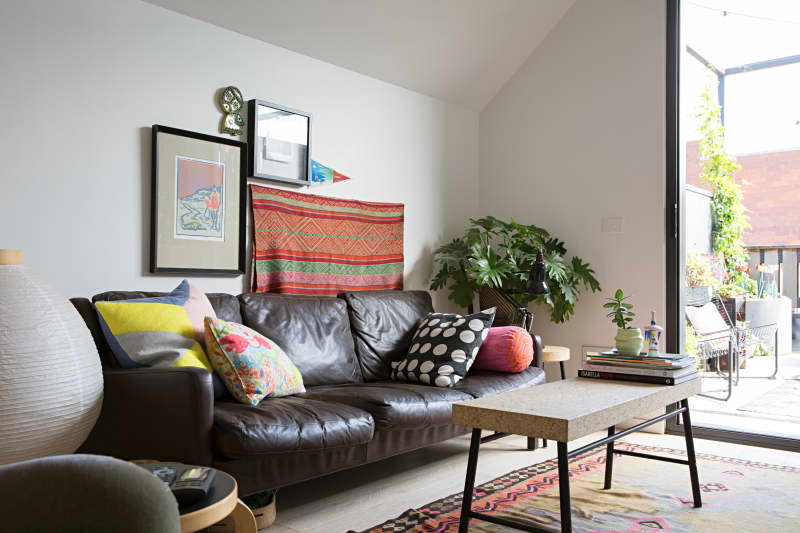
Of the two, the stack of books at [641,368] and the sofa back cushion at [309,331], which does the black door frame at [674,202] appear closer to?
the stack of books at [641,368]

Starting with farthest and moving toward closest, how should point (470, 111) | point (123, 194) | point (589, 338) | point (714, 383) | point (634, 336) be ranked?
1. point (470, 111)
2. point (589, 338)
3. point (714, 383)
4. point (123, 194)
5. point (634, 336)

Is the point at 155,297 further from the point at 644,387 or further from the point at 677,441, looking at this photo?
the point at 677,441

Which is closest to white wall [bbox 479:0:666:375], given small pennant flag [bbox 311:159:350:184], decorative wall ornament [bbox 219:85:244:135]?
small pennant flag [bbox 311:159:350:184]

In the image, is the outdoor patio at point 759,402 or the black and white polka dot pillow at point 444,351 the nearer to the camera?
the black and white polka dot pillow at point 444,351

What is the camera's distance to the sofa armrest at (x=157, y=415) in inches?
83.7

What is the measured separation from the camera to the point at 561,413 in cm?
192

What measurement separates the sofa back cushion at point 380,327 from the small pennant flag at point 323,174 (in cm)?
67

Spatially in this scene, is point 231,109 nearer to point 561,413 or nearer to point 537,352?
point 537,352

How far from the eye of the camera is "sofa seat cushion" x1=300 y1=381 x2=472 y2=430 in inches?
106

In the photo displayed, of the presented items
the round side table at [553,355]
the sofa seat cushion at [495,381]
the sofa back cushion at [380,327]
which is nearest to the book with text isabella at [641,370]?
the sofa seat cushion at [495,381]

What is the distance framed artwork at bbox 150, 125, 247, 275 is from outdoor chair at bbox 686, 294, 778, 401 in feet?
8.89

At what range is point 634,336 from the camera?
2689 mm

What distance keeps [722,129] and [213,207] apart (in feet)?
9.82

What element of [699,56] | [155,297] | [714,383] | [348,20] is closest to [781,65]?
[699,56]
